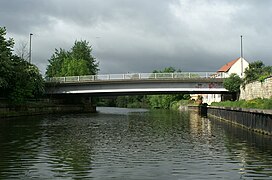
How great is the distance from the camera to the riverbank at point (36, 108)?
51.5m

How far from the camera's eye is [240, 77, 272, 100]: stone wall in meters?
41.0

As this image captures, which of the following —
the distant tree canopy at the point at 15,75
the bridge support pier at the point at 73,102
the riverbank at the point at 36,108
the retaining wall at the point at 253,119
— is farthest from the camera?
the bridge support pier at the point at 73,102

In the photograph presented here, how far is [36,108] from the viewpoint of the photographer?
6288 centimetres

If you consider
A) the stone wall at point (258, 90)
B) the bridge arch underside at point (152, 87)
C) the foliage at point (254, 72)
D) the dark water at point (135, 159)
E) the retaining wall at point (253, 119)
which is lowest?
the dark water at point (135, 159)

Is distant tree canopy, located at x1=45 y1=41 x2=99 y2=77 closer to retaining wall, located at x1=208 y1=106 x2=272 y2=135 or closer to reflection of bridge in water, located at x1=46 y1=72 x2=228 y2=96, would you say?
reflection of bridge in water, located at x1=46 y1=72 x2=228 y2=96

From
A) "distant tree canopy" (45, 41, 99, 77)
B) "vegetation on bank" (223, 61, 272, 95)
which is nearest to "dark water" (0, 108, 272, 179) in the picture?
"vegetation on bank" (223, 61, 272, 95)

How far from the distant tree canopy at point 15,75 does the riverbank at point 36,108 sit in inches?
65.1

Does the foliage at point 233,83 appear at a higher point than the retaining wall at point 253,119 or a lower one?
higher

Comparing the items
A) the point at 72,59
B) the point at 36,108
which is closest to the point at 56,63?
the point at 72,59

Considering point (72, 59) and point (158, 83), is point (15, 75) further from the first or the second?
point (72, 59)

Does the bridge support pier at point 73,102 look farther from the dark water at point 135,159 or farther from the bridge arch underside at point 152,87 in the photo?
the dark water at point 135,159

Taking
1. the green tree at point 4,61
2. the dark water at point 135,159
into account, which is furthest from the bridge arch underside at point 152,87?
the dark water at point 135,159

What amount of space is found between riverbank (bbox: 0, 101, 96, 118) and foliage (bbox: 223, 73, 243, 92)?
33214 millimetres

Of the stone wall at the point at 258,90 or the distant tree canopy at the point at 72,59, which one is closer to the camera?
the stone wall at the point at 258,90
